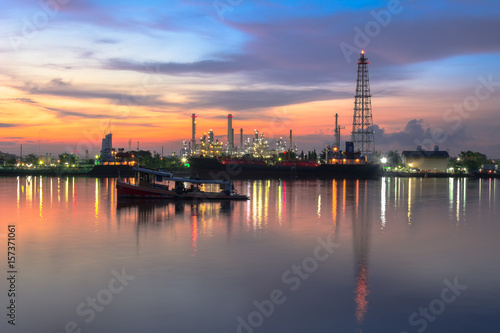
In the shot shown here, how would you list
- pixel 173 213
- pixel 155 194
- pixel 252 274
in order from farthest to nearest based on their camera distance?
pixel 155 194 < pixel 173 213 < pixel 252 274

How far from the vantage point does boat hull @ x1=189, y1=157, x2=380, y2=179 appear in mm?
154250

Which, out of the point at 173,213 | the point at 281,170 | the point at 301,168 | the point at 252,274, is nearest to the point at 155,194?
the point at 173,213

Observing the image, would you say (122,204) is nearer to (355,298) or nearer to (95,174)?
(355,298)

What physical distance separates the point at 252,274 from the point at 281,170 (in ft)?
462

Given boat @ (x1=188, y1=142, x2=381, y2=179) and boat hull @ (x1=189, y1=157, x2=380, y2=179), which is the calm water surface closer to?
boat hull @ (x1=189, y1=157, x2=380, y2=179)

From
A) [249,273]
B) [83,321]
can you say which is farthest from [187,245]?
[83,321]

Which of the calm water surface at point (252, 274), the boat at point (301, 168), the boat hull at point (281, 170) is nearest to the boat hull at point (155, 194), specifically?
the calm water surface at point (252, 274)

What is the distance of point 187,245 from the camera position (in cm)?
2811

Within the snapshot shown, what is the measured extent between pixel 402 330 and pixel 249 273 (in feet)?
26.8

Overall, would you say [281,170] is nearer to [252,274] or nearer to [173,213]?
[173,213]

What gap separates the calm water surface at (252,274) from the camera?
625 inches

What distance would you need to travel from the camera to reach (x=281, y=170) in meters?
162

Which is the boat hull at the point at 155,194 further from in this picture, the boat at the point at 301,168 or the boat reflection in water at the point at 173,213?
the boat at the point at 301,168

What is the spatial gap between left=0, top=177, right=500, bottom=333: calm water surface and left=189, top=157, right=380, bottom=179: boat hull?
111 m
